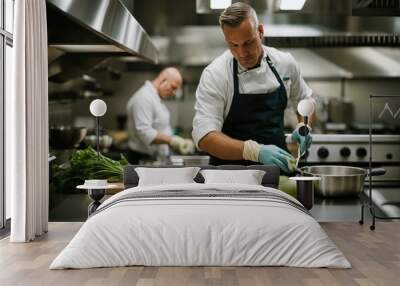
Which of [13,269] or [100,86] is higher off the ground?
[100,86]

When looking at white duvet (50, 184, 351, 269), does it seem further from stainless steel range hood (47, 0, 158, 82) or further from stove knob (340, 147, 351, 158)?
stove knob (340, 147, 351, 158)

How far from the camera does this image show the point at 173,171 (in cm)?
572

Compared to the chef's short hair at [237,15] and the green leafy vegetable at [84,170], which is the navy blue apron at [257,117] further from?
the green leafy vegetable at [84,170]

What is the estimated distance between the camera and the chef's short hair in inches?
240

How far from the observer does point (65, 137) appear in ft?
21.4

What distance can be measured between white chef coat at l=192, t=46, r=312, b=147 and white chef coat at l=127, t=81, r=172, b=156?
16.6 inches

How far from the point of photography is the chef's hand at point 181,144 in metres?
6.66

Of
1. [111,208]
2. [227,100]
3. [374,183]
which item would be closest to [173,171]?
[227,100]

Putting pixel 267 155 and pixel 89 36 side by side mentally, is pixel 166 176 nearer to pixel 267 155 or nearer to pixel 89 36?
pixel 267 155

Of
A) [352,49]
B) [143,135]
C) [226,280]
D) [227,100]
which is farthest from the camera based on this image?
[352,49]

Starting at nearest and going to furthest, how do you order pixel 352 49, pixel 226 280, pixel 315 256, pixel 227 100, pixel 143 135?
pixel 226 280, pixel 315 256, pixel 227 100, pixel 143 135, pixel 352 49

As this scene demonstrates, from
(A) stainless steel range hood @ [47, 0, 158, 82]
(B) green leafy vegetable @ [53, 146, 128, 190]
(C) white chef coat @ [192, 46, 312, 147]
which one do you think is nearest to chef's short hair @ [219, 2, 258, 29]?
(C) white chef coat @ [192, 46, 312, 147]

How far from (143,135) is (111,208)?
2.27 m

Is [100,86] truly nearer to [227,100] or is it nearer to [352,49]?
[227,100]
